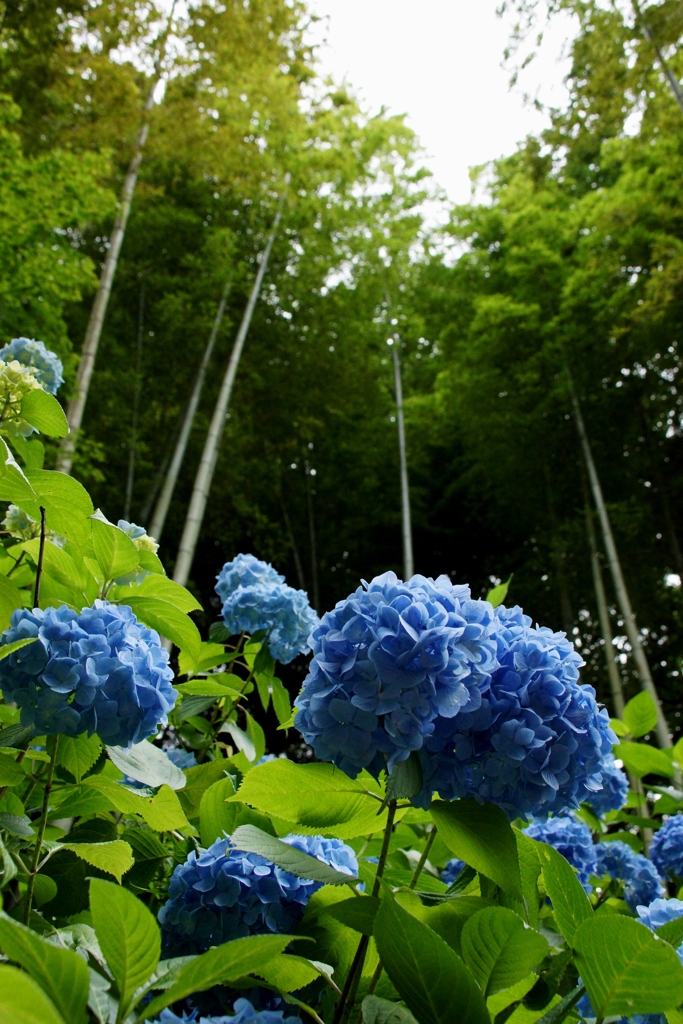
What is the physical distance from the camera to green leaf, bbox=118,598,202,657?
675 millimetres

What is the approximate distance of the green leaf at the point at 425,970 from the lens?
0.39 m

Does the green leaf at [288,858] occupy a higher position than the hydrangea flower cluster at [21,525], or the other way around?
the hydrangea flower cluster at [21,525]

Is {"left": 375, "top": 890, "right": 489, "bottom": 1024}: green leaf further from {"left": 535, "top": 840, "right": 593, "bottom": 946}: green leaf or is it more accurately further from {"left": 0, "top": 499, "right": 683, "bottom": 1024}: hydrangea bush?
{"left": 535, "top": 840, "right": 593, "bottom": 946}: green leaf

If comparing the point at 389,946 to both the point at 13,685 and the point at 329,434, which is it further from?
the point at 329,434

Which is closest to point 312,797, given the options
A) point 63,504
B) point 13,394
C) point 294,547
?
point 63,504

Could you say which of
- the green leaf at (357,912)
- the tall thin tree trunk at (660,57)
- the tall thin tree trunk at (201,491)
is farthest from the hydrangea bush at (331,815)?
the tall thin tree trunk at (660,57)

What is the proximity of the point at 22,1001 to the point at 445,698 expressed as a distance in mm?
283

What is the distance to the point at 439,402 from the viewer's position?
6.27m

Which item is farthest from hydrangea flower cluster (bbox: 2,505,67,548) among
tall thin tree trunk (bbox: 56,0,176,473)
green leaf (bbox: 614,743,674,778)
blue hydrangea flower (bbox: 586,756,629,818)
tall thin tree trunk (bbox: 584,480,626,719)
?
tall thin tree trunk (bbox: 584,480,626,719)

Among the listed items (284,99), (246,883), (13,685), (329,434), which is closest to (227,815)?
(246,883)

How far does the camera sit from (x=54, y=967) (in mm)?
319

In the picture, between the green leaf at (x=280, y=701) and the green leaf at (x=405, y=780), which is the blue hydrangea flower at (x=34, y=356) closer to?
the green leaf at (x=280, y=701)

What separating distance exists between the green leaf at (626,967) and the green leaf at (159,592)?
0.42m

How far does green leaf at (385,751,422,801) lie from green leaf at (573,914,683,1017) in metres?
0.12
